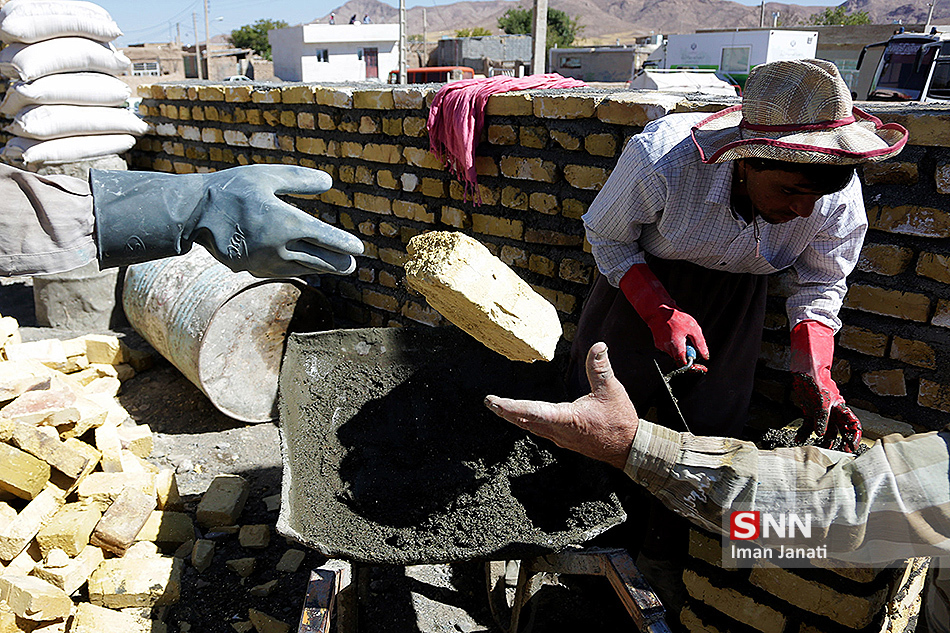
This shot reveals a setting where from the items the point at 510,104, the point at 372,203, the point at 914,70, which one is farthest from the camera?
the point at 914,70

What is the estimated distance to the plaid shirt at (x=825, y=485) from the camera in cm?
129

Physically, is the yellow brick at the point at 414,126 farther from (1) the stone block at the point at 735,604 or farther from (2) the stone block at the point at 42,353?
(1) the stone block at the point at 735,604

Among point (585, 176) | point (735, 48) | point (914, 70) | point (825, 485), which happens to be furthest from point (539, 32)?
point (735, 48)

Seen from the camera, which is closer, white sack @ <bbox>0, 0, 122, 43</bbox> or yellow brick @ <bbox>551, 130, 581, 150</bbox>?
yellow brick @ <bbox>551, 130, 581, 150</bbox>

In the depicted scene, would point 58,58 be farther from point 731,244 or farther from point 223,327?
point 731,244

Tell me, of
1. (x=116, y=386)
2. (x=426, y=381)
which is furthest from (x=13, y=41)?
(x=426, y=381)

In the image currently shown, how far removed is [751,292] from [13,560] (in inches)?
112

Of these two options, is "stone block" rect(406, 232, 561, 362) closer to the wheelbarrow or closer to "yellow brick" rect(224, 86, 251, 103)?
the wheelbarrow

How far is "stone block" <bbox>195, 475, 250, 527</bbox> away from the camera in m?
2.88

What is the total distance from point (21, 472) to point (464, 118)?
2.43 meters

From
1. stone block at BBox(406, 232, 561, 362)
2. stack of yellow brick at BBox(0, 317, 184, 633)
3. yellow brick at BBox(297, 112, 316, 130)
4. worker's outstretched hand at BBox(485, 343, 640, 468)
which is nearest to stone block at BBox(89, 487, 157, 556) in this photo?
stack of yellow brick at BBox(0, 317, 184, 633)

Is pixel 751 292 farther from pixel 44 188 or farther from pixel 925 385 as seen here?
pixel 44 188

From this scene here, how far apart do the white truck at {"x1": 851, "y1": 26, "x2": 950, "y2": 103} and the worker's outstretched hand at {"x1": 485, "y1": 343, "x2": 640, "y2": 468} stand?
36.5ft

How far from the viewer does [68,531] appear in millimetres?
2395
